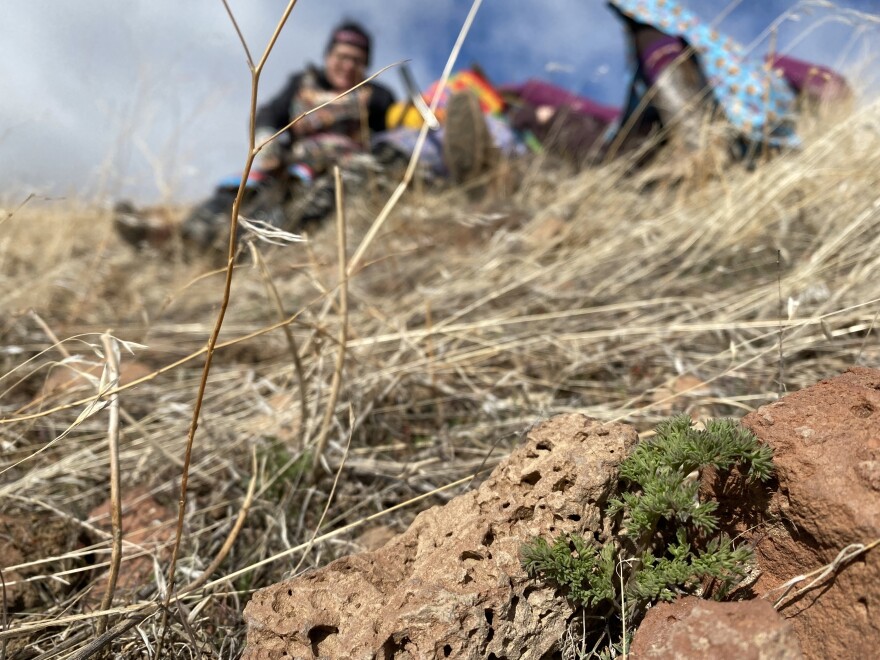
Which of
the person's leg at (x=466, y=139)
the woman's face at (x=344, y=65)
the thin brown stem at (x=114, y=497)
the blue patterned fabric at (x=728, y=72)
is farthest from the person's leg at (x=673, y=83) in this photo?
the thin brown stem at (x=114, y=497)

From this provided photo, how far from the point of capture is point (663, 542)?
69 cm

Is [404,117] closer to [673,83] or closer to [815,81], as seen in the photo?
[673,83]

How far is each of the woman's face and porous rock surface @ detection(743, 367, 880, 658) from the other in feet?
14.9

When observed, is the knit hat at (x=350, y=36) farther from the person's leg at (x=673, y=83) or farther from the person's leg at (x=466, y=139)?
the person's leg at (x=673, y=83)

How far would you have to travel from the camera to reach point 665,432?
0.69 metres

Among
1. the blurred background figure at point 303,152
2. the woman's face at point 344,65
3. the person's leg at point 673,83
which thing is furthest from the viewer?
the woman's face at point 344,65

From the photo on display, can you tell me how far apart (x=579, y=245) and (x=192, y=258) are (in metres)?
2.33

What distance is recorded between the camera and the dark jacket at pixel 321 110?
4184 mm

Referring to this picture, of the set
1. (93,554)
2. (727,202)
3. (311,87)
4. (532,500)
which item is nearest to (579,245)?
Result: (727,202)

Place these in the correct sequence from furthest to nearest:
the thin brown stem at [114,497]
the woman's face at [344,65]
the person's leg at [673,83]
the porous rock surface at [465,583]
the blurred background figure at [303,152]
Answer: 1. the woman's face at [344,65]
2. the blurred background figure at [303,152]
3. the person's leg at [673,83]
4. the thin brown stem at [114,497]
5. the porous rock surface at [465,583]

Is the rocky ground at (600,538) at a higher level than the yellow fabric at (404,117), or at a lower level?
lower

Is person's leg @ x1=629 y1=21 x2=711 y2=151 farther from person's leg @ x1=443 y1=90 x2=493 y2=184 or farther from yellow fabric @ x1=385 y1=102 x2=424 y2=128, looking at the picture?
yellow fabric @ x1=385 y1=102 x2=424 y2=128

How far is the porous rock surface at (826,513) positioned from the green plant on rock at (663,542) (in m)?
0.03

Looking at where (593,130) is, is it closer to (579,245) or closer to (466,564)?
(579,245)
